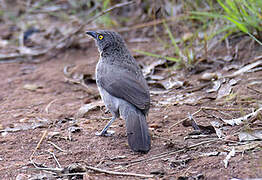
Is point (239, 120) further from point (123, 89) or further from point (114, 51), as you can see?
point (114, 51)

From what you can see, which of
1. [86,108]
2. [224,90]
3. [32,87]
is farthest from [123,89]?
[32,87]

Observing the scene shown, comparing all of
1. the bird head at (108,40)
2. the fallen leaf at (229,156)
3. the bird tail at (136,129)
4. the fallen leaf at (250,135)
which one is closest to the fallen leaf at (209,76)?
the bird head at (108,40)

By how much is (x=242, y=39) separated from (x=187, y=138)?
3.46 m

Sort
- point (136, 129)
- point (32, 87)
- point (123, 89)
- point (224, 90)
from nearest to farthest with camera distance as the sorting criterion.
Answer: point (136, 129) < point (123, 89) < point (224, 90) < point (32, 87)

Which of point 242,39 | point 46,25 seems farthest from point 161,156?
point 46,25

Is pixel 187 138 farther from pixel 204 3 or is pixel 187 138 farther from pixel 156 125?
pixel 204 3

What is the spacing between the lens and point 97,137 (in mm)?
4836

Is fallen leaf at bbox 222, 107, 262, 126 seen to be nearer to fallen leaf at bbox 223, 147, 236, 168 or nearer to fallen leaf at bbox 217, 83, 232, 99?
fallen leaf at bbox 223, 147, 236, 168

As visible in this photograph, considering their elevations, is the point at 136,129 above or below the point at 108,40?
below

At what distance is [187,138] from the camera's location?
4434 millimetres

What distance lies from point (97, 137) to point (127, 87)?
758 millimetres

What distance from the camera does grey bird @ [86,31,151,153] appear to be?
4.39m

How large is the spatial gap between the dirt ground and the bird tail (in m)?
0.10

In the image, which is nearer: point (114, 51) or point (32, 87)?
point (114, 51)
